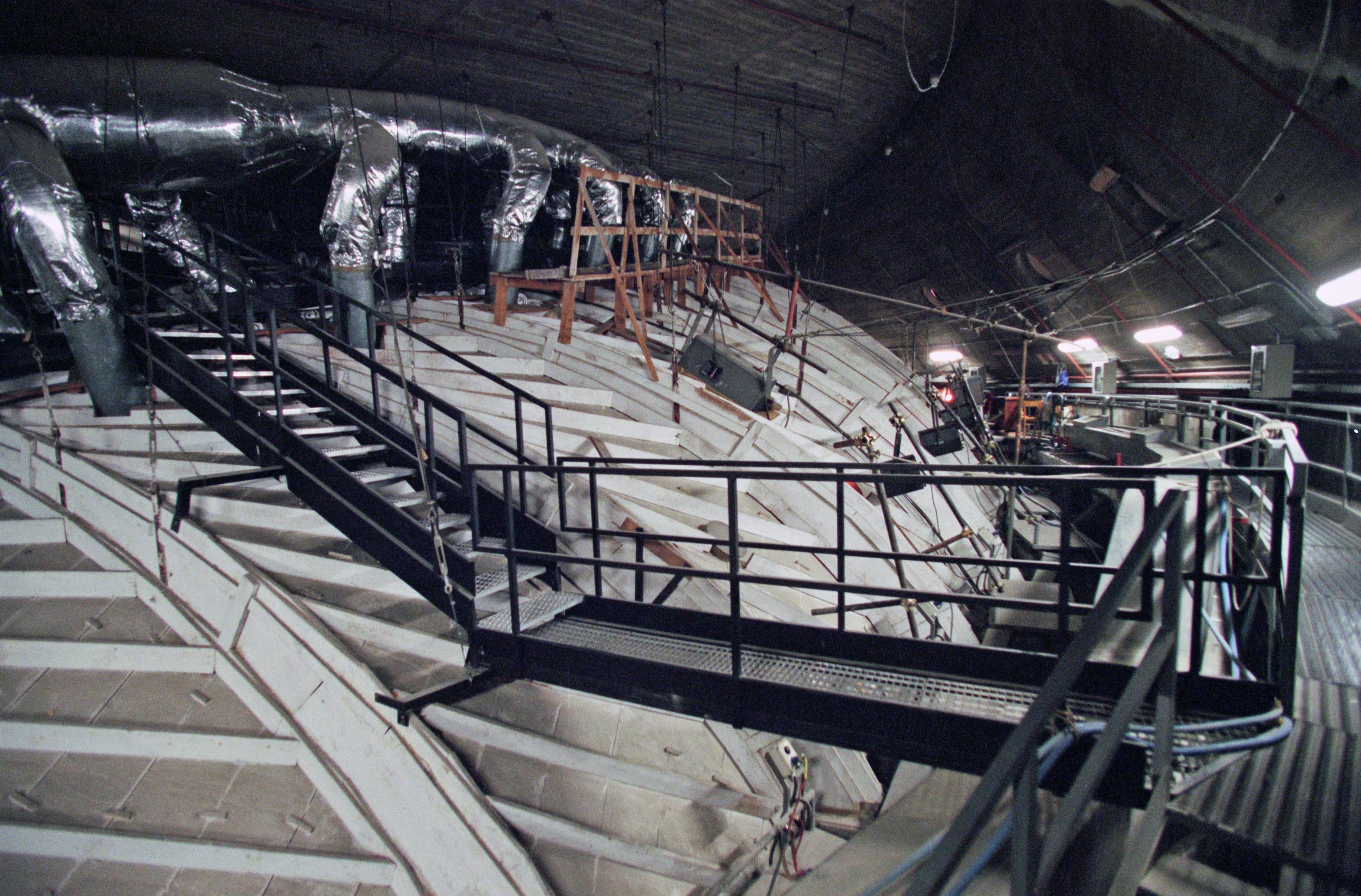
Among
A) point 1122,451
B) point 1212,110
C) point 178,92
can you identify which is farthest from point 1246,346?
point 178,92

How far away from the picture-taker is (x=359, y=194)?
268 inches

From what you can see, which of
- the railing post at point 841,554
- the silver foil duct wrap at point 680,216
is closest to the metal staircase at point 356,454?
the railing post at point 841,554

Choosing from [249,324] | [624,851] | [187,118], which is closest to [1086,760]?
[624,851]

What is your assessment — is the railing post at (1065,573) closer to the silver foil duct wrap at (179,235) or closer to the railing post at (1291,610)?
the railing post at (1291,610)

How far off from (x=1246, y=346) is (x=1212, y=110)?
12.5ft

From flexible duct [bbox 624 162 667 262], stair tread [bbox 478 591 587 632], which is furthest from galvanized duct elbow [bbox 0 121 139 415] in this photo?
flexible duct [bbox 624 162 667 262]

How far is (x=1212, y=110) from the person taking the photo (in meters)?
6.77

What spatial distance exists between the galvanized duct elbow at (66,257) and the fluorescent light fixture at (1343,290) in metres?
11.2

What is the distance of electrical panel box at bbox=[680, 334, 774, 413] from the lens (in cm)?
653

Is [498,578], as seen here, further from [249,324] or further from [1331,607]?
[1331,607]

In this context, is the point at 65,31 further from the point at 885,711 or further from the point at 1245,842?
the point at 1245,842

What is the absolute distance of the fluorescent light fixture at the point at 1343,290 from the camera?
600 cm

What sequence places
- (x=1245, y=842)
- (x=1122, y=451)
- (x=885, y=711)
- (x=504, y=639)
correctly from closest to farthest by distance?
1. (x=1245, y=842)
2. (x=885, y=711)
3. (x=504, y=639)
4. (x=1122, y=451)

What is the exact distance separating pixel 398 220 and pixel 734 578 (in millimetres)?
7397
